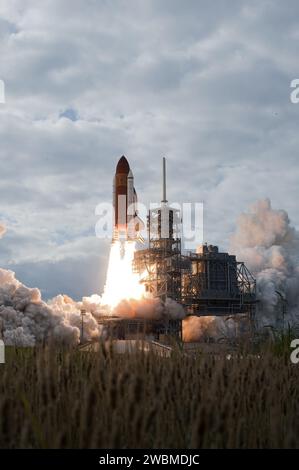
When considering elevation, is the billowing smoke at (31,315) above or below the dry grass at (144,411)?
above

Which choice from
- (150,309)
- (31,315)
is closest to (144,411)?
(31,315)

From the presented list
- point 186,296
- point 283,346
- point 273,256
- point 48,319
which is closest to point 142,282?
point 186,296

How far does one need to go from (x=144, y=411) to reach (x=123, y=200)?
3975 inches

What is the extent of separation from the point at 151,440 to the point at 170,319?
4335 inches

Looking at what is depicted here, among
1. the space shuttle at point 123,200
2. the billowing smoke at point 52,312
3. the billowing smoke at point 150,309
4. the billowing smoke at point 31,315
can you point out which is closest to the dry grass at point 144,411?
the billowing smoke at point 52,312

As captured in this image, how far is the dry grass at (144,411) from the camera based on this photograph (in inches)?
212

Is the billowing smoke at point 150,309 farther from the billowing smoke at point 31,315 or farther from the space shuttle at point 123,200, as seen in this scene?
the space shuttle at point 123,200

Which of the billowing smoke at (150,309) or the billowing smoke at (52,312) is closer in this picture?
the billowing smoke at (52,312)

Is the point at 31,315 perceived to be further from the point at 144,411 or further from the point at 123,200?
the point at 144,411

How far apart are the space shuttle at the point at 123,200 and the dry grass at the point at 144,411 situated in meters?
96.1

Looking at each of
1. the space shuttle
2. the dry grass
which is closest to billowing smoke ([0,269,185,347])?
the space shuttle
